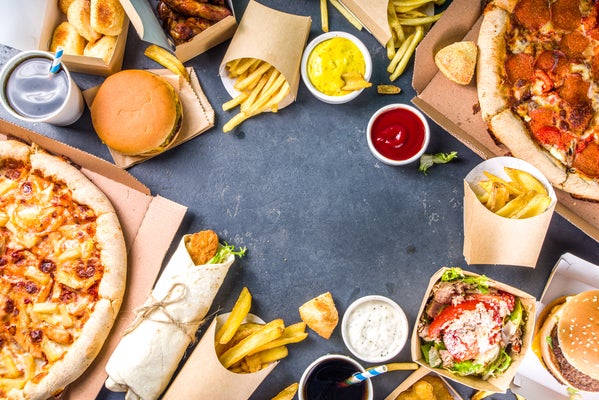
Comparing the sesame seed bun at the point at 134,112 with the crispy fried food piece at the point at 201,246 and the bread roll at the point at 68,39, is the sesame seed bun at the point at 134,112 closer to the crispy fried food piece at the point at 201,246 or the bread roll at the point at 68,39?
the bread roll at the point at 68,39

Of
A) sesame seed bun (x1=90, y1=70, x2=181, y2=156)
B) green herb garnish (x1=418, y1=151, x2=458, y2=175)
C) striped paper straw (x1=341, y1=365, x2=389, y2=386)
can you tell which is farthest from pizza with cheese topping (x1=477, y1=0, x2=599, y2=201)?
sesame seed bun (x1=90, y1=70, x2=181, y2=156)

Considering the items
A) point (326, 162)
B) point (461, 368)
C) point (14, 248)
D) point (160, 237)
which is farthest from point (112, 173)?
point (461, 368)

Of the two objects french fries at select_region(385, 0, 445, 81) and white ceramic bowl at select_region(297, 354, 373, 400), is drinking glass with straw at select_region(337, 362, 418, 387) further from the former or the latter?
french fries at select_region(385, 0, 445, 81)

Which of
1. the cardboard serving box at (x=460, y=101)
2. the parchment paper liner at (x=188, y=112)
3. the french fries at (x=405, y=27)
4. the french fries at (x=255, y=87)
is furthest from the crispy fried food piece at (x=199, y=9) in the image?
the cardboard serving box at (x=460, y=101)

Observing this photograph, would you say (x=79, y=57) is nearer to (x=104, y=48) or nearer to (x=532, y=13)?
(x=104, y=48)

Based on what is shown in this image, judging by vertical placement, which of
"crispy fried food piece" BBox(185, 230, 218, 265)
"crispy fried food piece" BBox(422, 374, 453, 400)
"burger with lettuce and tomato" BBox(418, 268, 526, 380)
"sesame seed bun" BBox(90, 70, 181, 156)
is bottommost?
"crispy fried food piece" BBox(422, 374, 453, 400)
